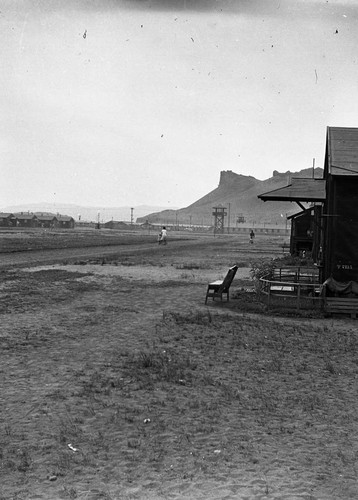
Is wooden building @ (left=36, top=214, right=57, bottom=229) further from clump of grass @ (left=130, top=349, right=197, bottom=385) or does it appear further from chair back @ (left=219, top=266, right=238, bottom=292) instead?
clump of grass @ (left=130, top=349, right=197, bottom=385)

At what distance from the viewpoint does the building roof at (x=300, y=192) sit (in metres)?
16.4

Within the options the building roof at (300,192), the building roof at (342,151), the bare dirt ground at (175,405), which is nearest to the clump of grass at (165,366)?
the bare dirt ground at (175,405)

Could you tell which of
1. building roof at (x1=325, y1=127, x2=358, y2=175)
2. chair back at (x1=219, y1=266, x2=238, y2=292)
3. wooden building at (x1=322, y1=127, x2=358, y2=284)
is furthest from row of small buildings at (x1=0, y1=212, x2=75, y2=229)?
wooden building at (x1=322, y1=127, x2=358, y2=284)

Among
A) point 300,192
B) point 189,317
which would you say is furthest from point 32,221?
point 189,317

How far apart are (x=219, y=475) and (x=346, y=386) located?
3756 millimetres

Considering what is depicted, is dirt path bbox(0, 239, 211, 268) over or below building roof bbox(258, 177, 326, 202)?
below

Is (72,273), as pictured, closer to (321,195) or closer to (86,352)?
Answer: (321,195)

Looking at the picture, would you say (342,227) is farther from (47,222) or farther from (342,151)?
(47,222)

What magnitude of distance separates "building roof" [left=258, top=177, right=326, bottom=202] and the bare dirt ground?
3850mm

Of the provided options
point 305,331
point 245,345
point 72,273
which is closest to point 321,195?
point 305,331

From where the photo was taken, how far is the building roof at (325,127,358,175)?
1508cm

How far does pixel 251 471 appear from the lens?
5258mm

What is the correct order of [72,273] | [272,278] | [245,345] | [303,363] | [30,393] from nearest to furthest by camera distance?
[30,393] → [303,363] → [245,345] → [272,278] → [72,273]

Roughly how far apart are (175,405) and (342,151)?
11832mm
